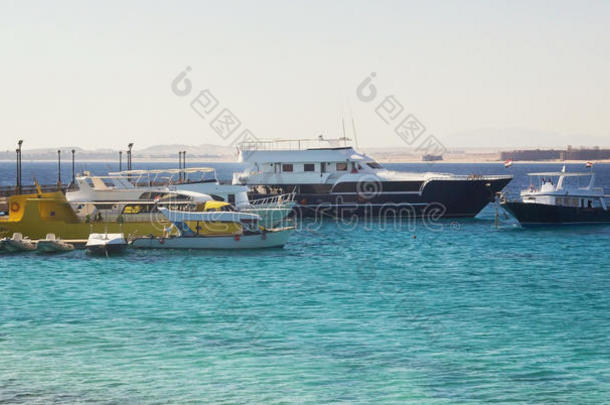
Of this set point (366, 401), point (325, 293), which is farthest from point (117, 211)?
point (366, 401)

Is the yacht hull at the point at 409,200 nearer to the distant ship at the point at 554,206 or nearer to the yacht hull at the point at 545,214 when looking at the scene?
the distant ship at the point at 554,206

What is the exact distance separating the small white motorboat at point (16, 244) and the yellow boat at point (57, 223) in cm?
202

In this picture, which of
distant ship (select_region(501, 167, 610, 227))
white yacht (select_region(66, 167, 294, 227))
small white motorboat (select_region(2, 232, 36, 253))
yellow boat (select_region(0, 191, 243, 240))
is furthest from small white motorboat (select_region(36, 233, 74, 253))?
distant ship (select_region(501, 167, 610, 227))

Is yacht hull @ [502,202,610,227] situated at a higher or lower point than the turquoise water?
higher

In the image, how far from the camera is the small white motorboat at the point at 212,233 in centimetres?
4831

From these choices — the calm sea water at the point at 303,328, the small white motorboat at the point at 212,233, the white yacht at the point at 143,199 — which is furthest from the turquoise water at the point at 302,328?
the white yacht at the point at 143,199

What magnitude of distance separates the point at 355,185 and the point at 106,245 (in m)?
30.2

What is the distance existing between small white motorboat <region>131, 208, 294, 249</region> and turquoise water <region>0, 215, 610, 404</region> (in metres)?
1.40

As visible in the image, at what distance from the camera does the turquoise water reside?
20453mm

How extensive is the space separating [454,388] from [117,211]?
36.6m

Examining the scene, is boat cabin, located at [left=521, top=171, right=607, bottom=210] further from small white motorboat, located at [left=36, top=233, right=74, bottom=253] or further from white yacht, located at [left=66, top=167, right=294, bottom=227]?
small white motorboat, located at [left=36, top=233, right=74, bottom=253]

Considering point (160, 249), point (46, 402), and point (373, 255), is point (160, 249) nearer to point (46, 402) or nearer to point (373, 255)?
point (373, 255)

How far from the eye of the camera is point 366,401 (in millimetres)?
19375

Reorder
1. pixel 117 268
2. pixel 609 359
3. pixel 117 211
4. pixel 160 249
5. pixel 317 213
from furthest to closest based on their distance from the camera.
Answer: pixel 317 213 → pixel 117 211 → pixel 160 249 → pixel 117 268 → pixel 609 359
